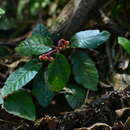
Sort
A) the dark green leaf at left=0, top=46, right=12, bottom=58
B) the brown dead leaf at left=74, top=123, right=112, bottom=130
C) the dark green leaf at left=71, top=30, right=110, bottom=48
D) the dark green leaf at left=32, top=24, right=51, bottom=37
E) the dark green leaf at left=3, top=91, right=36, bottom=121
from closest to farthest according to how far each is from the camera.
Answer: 1. the brown dead leaf at left=74, top=123, right=112, bottom=130
2. the dark green leaf at left=3, top=91, right=36, bottom=121
3. the dark green leaf at left=71, top=30, right=110, bottom=48
4. the dark green leaf at left=32, top=24, right=51, bottom=37
5. the dark green leaf at left=0, top=46, right=12, bottom=58

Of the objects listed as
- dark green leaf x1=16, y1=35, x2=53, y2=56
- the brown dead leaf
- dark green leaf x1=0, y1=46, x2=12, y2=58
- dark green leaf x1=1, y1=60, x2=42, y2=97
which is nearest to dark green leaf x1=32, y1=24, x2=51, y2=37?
dark green leaf x1=16, y1=35, x2=53, y2=56

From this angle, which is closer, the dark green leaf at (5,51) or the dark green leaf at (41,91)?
the dark green leaf at (41,91)

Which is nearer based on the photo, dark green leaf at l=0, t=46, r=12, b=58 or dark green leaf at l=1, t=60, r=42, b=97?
dark green leaf at l=1, t=60, r=42, b=97

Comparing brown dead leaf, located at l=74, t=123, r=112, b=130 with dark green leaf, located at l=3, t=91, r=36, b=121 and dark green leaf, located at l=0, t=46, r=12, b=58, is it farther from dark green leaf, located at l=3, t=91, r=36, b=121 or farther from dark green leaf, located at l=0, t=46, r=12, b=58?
dark green leaf, located at l=0, t=46, r=12, b=58

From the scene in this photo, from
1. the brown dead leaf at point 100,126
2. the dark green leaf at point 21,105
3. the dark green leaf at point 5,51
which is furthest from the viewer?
the dark green leaf at point 5,51

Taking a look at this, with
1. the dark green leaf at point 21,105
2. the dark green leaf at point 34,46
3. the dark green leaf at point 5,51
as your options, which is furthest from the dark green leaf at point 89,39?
the dark green leaf at point 5,51

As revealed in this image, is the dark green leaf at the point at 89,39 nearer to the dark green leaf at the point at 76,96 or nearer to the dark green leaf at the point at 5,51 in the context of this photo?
the dark green leaf at the point at 76,96

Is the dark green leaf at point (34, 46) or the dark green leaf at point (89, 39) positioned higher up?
the dark green leaf at point (34, 46)
